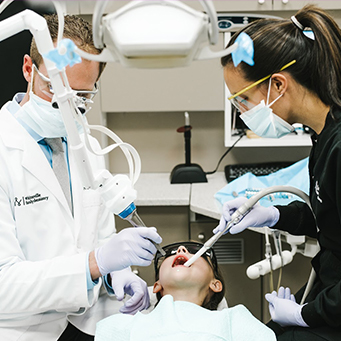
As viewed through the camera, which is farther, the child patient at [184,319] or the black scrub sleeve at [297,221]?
the black scrub sleeve at [297,221]

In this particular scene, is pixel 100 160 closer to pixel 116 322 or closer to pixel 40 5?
pixel 116 322

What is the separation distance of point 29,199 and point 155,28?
0.88 metres

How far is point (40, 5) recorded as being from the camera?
227 centimetres

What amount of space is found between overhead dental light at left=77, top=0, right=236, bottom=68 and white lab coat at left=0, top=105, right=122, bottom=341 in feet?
2.58

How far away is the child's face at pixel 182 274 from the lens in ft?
5.05

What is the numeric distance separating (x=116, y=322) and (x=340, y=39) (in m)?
1.08

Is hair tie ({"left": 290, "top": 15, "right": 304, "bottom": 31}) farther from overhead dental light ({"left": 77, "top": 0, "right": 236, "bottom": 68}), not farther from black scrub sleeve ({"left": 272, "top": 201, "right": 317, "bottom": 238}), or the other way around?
overhead dental light ({"left": 77, "top": 0, "right": 236, "bottom": 68})

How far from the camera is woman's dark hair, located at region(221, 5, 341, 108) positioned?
1188 mm

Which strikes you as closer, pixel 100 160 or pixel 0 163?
pixel 0 163

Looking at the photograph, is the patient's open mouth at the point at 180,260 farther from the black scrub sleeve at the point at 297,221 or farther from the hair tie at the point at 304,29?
the hair tie at the point at 304,29

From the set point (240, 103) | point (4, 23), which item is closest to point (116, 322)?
point (240, 103)

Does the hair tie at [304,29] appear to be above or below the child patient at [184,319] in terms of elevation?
above

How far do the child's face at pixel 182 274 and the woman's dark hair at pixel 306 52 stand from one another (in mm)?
725

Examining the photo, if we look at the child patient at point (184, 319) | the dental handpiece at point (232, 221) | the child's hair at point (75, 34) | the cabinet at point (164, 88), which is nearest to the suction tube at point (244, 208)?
the dental handpiece at point (232, 221)
